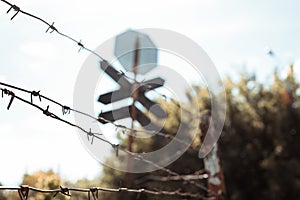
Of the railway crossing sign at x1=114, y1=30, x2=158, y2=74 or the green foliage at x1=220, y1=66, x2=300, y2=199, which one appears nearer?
the railway crossing sign at x1=114, y1=30, x2=158, y2=74

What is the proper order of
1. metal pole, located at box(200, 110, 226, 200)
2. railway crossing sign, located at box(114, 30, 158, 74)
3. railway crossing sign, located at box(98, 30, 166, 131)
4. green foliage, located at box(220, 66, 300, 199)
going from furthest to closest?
green foliage, located at box(220, 66, 300, 199)
metal pole, located at box(200, 110, 226, 200)
railway crossing sign, located at box(114, 30, 158, 74)
railway crossing sign, located at box(98, 30, 166, 131)

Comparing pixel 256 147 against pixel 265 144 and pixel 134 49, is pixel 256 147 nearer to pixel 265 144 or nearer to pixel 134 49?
pixel 265 144

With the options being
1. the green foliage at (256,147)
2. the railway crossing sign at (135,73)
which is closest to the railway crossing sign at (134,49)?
the railway crossing sign at (135,73)

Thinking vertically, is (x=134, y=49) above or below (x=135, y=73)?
above

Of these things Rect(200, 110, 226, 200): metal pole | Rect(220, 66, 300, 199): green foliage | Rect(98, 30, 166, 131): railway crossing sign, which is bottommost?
Rect(200, 110, 226, 200): metal pole

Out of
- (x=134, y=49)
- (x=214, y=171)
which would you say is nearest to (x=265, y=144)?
(x=214, y=171)

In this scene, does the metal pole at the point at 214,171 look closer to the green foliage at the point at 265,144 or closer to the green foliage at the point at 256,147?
the green foliage at the point at 256,147

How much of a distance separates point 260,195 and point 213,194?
385 inches

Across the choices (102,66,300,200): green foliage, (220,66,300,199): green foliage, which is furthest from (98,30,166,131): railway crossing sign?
(220,66,300,199): green foliage

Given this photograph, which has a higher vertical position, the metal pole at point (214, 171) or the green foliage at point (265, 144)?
the green foliage at point (265, 144)

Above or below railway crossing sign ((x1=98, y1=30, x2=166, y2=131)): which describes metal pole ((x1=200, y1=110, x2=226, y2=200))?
below

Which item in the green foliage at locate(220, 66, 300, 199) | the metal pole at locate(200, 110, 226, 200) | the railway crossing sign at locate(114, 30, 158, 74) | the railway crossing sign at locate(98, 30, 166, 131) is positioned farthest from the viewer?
the green foliage at locate(220, 66, 300, 199)

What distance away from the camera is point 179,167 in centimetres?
1233

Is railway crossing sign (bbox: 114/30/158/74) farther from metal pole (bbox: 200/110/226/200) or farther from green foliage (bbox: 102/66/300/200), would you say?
green foliage (bbox: 102/66/300/200)
